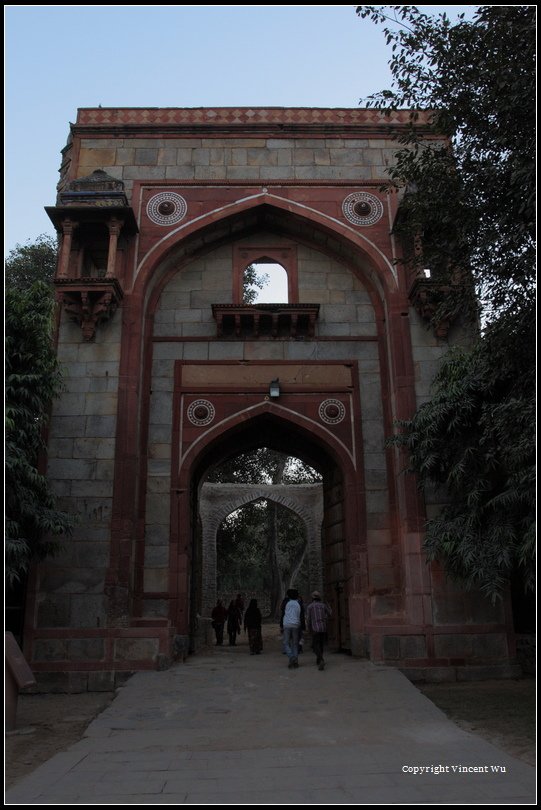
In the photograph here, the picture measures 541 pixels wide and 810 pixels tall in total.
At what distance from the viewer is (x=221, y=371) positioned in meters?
11.7

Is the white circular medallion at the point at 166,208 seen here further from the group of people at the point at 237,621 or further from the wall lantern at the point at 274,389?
the group of people at the point at 237,621

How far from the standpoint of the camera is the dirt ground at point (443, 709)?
20.1ft

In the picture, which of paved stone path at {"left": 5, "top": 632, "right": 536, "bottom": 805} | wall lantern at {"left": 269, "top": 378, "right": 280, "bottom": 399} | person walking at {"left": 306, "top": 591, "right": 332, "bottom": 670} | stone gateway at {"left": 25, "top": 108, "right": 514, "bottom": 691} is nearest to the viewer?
paved stone path at {"left": 5, "top": 632, "right": 536, "bottom": 805}

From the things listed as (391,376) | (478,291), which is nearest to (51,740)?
(478,291)

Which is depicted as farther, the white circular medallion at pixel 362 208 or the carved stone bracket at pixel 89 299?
the white circular medallion at pixel 362 208

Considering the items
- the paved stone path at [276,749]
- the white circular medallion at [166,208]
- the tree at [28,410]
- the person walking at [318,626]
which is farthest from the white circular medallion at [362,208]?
the paved stone path at [276,749]

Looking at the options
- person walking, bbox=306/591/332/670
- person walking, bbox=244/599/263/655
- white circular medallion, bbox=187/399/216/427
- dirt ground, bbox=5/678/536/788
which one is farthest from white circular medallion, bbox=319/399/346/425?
person walking, bbox=244/599/263/655

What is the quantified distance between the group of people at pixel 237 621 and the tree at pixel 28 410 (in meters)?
5.12

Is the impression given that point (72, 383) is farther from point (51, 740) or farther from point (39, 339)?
point (51, 740)

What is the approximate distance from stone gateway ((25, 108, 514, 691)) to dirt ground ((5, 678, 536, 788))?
579 mm

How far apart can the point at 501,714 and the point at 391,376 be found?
5.55 metres

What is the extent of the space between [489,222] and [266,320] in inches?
204

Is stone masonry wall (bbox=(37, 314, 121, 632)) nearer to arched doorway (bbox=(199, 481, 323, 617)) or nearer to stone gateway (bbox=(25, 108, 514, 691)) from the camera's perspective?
stone gateway (bbox=(25, 108, 514, 691))

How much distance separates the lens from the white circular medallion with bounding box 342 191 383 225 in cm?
1216
